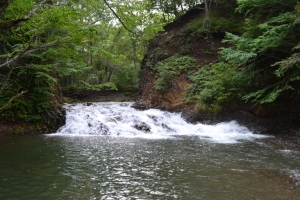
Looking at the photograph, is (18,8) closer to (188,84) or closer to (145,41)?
(145,41)

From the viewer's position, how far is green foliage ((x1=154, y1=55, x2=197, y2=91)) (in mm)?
17953

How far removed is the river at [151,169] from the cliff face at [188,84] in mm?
2129

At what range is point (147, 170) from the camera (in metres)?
6.37

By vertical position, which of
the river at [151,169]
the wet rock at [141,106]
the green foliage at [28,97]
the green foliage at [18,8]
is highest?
the green foliage at [18,8]

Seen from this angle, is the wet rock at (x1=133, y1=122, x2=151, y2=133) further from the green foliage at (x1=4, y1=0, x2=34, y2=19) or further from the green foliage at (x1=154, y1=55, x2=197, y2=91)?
the green foliage at (x1=4, y1=0, x2=34, y2=19)

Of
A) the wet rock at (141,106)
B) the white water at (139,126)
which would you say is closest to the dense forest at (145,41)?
the white water at (139,126)

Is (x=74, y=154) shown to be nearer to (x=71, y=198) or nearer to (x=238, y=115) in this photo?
(x=71, y=198)

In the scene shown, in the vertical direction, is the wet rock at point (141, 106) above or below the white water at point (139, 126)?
above

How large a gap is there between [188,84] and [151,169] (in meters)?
12.2

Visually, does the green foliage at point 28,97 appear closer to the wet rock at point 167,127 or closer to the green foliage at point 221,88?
the wet rock at point 167,127

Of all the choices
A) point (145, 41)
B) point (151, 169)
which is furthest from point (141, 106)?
point (151, 169)

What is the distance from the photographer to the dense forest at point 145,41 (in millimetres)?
5688

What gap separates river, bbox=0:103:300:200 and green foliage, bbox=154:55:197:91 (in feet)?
25.8

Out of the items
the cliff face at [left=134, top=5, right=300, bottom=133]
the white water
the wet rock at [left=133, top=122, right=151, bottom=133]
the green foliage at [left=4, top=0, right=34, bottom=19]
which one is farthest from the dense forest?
the wet rock at [left=133, top=122, right=151, bottom=133]
